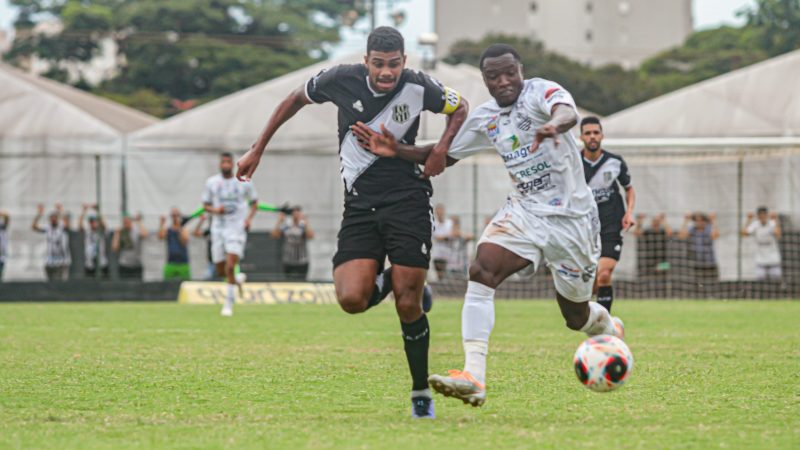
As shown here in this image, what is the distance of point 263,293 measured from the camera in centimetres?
2453

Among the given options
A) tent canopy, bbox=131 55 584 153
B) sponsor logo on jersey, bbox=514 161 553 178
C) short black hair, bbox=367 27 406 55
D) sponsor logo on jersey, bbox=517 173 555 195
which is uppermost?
tent canopy, bbox=131 55 584 153

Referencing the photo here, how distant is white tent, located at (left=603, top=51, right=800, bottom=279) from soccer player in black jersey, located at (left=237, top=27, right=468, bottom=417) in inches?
680

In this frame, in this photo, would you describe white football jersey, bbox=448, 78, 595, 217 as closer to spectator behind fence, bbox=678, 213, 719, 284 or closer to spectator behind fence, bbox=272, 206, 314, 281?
spectator behind fence, bbox=678, 213, 719, 284

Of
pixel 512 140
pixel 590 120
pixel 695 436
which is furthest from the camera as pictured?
pixel 590 120

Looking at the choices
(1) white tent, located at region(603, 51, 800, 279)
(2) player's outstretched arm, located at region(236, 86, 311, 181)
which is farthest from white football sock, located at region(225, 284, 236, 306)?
(2) player's outstretched arm, located at region(236, 86, 311, 181)

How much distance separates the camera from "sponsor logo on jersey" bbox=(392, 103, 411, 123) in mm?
7820

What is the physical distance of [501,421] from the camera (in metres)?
6.99

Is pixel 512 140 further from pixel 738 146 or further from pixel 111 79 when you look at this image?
pixel 111 79

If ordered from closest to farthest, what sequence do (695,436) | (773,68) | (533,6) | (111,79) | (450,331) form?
(695,436)
(450,331)
(773,68)
(111,79)
(533,6)

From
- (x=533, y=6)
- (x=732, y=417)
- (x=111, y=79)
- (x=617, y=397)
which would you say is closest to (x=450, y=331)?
(x=617, y=397)

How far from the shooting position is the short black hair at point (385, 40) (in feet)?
25.1

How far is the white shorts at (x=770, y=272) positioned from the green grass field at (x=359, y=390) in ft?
31.0

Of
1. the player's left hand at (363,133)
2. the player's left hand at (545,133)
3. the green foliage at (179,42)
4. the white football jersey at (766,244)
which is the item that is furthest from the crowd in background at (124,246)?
the green foliage at (179,42)

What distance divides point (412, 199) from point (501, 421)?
4.99 ft
